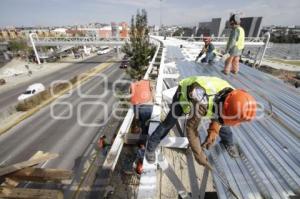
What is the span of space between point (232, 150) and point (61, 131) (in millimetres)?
16892

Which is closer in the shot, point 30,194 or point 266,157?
point 266,157

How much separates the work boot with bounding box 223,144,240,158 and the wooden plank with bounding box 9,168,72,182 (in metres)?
3.22

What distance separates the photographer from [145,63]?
1739cm

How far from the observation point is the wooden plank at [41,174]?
3672 millimetres

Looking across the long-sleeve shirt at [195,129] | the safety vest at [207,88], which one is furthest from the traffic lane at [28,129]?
the long-sleeve shirt at [195,129]

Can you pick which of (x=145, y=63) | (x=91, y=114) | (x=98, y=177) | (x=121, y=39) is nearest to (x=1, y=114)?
(x=91, y=114)

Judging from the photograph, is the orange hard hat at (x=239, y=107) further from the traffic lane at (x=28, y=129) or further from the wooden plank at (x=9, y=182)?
the traffic lane at (x=28, y=129)

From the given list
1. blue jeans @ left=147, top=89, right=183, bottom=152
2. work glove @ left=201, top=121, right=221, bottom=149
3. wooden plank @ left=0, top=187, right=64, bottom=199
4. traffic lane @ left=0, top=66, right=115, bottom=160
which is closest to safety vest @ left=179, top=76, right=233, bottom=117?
blue jeans @ left=147, top=89, right=183, bottom=152

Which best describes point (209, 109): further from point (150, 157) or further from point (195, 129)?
point (150, 157)

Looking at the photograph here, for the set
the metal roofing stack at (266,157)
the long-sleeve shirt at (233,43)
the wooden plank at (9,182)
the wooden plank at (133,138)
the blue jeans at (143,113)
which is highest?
the long-sleeve shirt at (233,43)

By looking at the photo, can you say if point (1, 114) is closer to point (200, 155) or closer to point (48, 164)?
point (48, 164)

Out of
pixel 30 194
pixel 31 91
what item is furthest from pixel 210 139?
pixel 31 91

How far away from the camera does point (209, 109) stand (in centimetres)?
238

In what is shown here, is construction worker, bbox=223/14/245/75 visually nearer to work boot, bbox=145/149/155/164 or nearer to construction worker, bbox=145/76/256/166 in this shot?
construction worker, bbox=145/76/256/166
